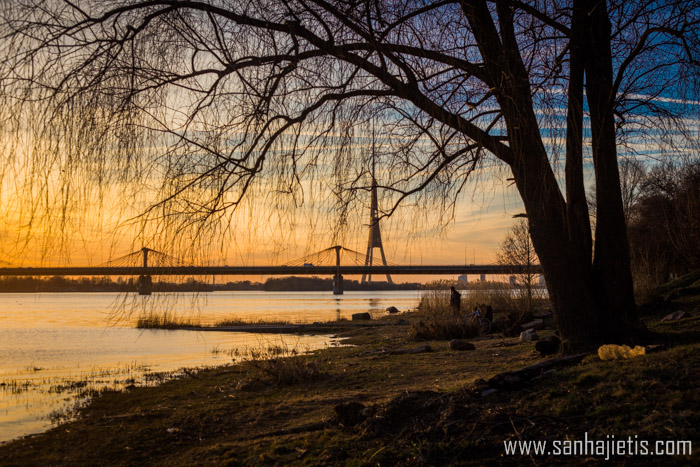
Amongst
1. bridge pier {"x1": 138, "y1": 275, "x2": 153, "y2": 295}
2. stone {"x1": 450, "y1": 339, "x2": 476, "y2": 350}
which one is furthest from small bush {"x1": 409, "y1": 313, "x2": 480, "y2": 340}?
bridge pier {"x1": 138, "y1": 275, "x2": 153, "y2": 295}

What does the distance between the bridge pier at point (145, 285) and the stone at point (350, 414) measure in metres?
2.11

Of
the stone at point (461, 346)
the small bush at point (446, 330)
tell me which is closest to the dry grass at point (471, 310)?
the small bush at point (446, 330)

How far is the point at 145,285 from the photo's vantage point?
501cm

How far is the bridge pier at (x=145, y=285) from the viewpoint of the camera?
4.89 m

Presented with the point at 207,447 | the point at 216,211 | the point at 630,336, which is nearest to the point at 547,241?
the point at 630,336

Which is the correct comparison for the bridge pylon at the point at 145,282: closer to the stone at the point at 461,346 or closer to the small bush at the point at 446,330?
the stone at the point at 461,346

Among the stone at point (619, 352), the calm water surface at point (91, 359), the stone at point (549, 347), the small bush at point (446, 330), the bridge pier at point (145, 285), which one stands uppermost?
the bridge pier at point (145, 285)

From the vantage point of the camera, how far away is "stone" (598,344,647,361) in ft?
19.5

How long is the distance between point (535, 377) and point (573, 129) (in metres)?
2.46

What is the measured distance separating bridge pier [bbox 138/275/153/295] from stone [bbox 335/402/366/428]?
2.11m

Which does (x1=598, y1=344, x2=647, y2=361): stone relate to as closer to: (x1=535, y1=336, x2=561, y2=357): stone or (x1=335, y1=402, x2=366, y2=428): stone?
(x1=535, y1=336, x2=561, y2=357): stone

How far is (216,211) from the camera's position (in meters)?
5.21

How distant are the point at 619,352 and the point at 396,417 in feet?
8.97

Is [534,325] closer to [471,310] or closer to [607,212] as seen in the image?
[607,212]
